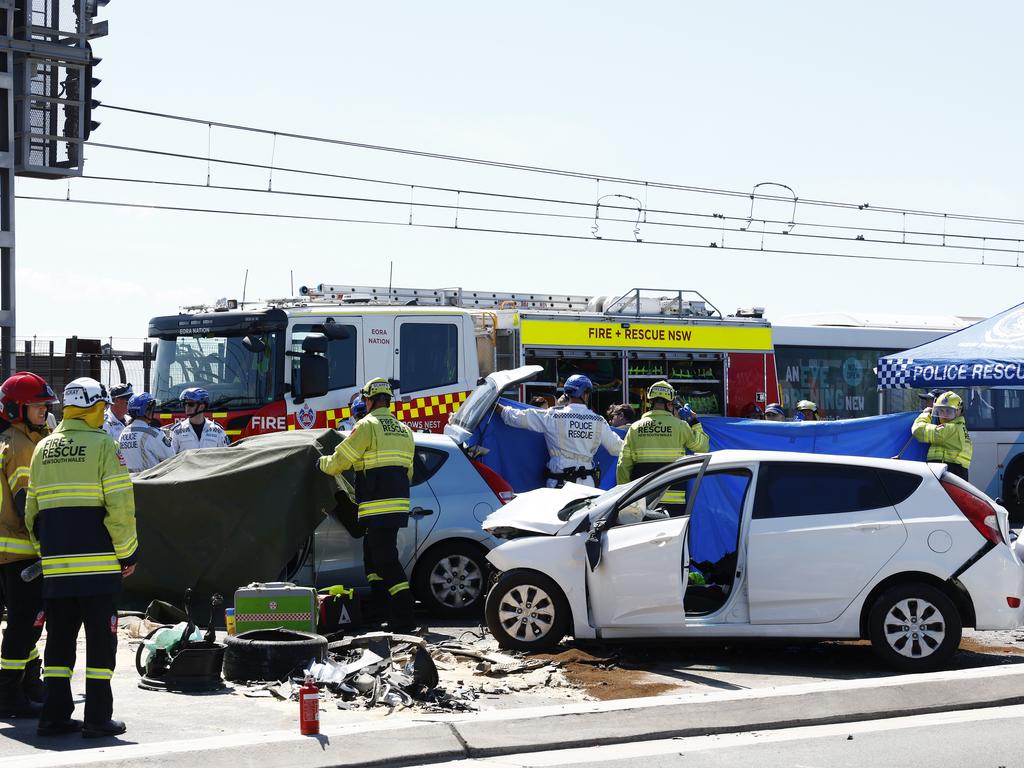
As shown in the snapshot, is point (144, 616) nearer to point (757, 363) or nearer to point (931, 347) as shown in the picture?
point (931, 347)

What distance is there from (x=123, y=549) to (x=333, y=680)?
179 centimetres

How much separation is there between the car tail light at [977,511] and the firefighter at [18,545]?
230 inches

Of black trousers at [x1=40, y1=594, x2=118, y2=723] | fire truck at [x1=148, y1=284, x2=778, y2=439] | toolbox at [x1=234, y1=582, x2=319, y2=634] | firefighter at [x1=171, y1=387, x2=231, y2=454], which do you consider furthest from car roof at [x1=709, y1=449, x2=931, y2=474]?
fire truck at [x1=148, y1=284, x2=778, y2=439]

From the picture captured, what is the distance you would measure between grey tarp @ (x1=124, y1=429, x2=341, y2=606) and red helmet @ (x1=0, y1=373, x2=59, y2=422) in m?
3.22

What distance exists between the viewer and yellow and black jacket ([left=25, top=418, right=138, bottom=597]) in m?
6.86

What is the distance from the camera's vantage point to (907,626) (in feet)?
29.2

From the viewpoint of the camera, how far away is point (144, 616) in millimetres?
10656

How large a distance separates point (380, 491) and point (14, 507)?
3.62m

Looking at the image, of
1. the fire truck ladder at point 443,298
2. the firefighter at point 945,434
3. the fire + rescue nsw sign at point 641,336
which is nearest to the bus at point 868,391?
the fire + rescue nsw sign at point 641,336

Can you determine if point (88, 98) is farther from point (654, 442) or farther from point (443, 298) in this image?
point (654, 442)

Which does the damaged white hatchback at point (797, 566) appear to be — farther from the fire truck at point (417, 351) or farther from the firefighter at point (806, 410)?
the firefighter at point (806, 410)

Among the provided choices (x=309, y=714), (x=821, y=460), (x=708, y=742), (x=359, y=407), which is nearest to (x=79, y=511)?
(x=309, y=714)

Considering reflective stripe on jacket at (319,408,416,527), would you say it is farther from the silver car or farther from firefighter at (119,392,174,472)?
firefighter at (119,392,174,472)

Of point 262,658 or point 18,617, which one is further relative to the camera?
point 262,658
